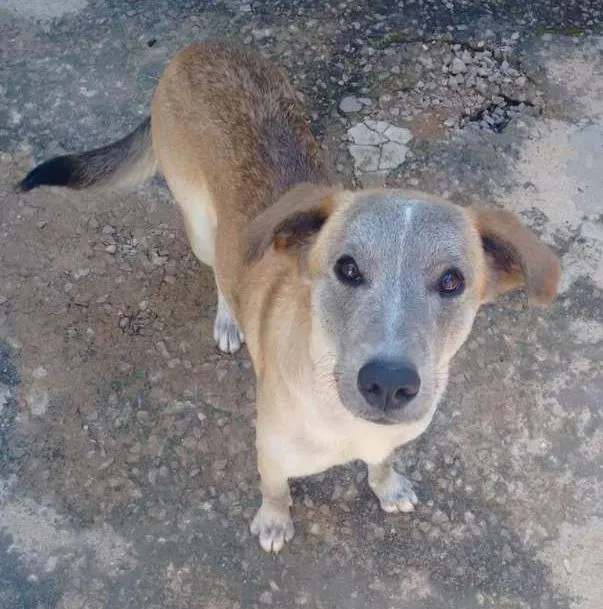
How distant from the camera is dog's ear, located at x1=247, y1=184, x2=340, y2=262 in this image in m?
2.89

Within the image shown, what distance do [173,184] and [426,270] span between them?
1976 mm

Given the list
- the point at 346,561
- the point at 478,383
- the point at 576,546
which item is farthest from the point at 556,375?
the point at 346,561

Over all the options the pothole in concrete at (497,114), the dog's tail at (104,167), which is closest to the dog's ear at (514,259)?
the dog's tail at (104,167)

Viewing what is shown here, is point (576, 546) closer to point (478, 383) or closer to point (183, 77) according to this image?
point (478, 383)

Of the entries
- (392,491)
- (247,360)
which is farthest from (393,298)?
(247,360)

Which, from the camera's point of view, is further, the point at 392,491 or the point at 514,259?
the point at 392,491

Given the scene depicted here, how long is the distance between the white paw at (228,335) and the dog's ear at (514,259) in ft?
6.26

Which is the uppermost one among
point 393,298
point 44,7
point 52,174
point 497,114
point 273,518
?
point 393,298

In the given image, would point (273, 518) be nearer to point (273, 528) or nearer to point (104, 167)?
point (273, 528)

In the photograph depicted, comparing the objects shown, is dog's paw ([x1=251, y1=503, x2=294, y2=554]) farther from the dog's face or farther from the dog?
the dog's face

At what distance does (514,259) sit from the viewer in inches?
116

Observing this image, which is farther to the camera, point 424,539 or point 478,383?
point 478,383

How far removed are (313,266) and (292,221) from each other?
0.19 meters

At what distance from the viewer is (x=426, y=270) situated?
108 inches
